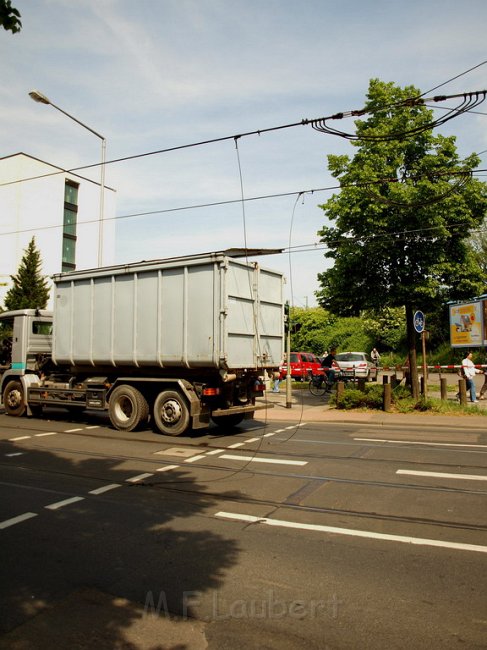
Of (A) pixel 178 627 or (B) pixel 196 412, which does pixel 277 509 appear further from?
(B) pixel 196 412

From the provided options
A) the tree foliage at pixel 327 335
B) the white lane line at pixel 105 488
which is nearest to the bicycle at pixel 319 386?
the white lane line at pixel 105 488

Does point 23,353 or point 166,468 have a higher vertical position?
point 23,353

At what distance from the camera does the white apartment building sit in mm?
46844

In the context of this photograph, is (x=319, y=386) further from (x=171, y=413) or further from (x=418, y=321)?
(x=171, y=413)

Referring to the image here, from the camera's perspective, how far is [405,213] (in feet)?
49.1

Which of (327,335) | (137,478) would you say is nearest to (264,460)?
(137,478)

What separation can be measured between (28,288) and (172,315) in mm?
35331

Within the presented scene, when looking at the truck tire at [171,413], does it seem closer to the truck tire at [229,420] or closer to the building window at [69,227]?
the truck tire at [229,420]

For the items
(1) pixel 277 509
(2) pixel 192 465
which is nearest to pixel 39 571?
(1) pixel 277 509

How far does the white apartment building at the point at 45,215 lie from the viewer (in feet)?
154

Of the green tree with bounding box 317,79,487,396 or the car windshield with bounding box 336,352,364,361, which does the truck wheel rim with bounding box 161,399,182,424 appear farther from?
the car windshield with bounding box 336,352,364,361

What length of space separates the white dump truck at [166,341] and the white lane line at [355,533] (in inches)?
198

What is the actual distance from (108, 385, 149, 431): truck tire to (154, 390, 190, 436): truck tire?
1.39ft

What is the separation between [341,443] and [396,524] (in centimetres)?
506
